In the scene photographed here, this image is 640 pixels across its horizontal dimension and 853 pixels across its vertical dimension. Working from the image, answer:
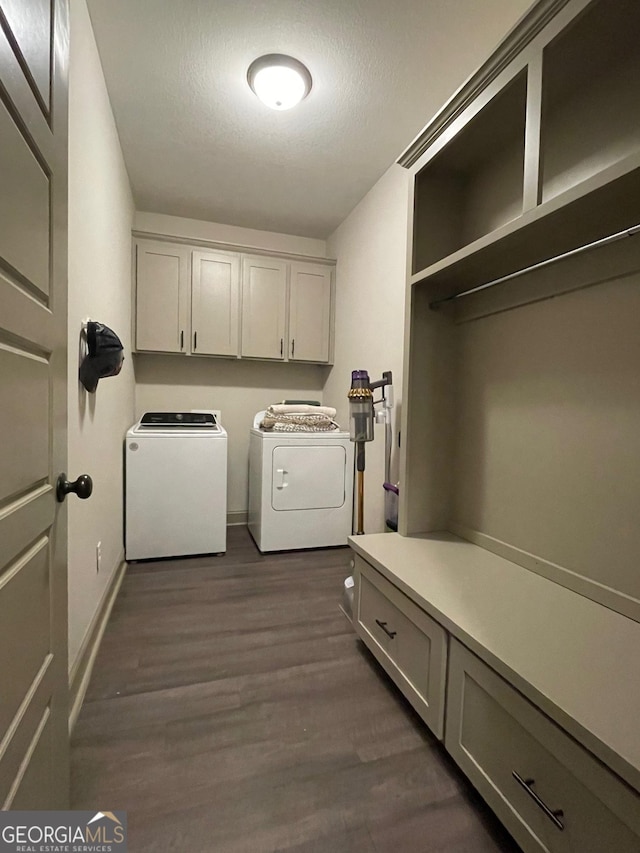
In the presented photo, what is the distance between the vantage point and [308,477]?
2699 millimetres

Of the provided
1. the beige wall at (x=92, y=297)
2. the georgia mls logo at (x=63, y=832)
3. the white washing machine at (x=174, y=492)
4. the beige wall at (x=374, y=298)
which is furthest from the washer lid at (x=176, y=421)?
the georgia mls logo at (x=63, y=832)

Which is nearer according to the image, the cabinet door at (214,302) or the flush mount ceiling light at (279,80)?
the flush mount ceiling light at (279,80)

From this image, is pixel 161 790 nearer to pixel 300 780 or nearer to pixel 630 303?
pixel 300 780

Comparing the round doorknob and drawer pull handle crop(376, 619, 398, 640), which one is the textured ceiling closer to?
the round doorknob

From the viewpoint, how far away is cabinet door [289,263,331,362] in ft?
10.6

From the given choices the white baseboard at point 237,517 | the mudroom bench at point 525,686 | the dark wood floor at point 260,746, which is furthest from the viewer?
the white baseboard at point 237,517

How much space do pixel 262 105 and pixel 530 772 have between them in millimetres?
2709

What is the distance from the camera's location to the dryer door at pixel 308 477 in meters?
2.64

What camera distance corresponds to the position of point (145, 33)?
5.07 ft

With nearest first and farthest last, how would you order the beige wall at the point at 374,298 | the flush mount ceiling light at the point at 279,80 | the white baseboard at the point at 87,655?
the white baseboard at the point at 87,655, the flush mount ceiling light at the point at 279,80, the beige wall at the point at 374,298

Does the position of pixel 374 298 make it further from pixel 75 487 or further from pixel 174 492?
pixel 75 487

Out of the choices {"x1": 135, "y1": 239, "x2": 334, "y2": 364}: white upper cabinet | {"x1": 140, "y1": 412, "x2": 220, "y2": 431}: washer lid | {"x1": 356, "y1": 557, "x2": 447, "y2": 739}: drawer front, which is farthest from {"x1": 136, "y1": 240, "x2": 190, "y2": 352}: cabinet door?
{"x1": 356, "y1": 557, "x2": 447, "y2": 739}: drawer front

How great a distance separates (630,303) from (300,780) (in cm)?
161

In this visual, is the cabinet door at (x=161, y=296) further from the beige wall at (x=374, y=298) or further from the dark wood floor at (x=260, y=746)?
the dark wood floor at (x=260, y=746)
